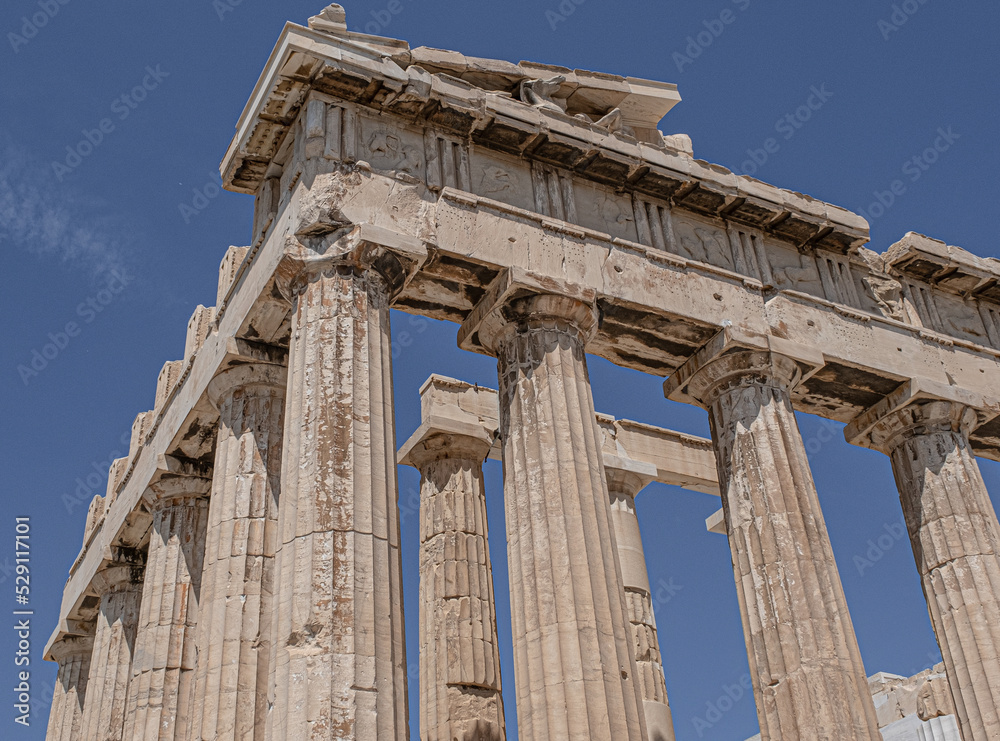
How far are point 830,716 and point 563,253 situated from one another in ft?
26.7

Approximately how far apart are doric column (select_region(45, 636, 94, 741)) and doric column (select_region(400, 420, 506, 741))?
11040mm

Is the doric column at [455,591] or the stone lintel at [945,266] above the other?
the stone lintel at [945,266]

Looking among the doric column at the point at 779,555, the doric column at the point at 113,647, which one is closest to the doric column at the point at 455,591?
the doric column at the point at 779,555

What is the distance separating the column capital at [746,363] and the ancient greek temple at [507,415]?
6 cm

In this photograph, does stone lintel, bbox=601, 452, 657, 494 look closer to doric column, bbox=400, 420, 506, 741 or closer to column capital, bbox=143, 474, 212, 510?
doric column, bbox=400, 420, 506, 741

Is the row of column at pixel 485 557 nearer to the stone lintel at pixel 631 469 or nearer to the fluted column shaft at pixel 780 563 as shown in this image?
the fluted column shaft at pixel 780 563

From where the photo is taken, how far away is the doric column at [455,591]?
19656mm

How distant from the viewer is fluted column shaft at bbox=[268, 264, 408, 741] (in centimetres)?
1238

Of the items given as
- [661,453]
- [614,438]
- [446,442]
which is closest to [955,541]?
[661,453]

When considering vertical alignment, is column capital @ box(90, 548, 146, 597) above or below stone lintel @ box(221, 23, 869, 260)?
below

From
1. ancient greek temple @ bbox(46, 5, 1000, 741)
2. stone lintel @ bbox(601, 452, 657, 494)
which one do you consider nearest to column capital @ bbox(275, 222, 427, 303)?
ancient greek temple @ bbox(46, 5, 1000, 741)

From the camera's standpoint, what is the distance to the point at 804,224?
69.1 feet

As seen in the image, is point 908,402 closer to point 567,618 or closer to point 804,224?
point 804,224

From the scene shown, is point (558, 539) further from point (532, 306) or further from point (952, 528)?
point (952, 528)
